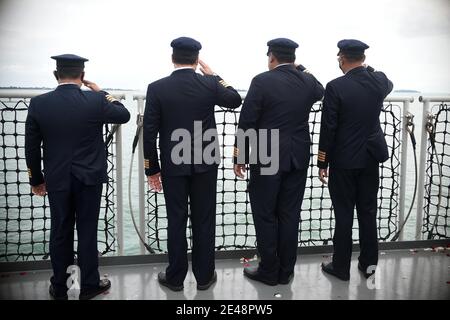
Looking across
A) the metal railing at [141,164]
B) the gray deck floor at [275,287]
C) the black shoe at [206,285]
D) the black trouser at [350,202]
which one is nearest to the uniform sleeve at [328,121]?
the black trouser at [350,202]

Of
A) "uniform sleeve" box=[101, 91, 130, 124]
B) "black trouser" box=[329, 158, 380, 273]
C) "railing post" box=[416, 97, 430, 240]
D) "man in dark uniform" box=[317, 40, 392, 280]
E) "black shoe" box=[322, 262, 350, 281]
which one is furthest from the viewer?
"railing post" box=[416, 97, 430, 240]

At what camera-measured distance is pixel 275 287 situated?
3.01m

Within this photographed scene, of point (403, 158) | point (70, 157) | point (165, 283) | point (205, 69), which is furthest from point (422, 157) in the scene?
point (70, 157)

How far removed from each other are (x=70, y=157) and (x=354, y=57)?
1.94 meters

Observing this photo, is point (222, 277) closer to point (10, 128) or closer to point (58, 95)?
point (58, 95)

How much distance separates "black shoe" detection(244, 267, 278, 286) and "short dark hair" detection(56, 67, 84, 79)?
179 centimetres

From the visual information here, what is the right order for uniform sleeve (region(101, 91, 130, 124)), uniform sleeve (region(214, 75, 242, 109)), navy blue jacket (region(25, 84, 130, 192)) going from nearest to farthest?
navy blue jacket (region(25, 84, 130, 192)) → uniform sleeve (region(101, 91, 130, 124)) → uniform sleeve (region(214, 75, 242, 109))

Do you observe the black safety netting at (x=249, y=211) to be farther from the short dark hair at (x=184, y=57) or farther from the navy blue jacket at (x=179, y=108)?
the short dark hair at (x=184, y=57)

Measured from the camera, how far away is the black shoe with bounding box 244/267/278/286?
302cm

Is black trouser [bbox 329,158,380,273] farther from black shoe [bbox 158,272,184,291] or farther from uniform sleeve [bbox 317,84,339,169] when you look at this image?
black shoe [bbox 158,272,184,291]

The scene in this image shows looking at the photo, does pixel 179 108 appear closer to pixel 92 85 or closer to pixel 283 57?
pixel 92 85

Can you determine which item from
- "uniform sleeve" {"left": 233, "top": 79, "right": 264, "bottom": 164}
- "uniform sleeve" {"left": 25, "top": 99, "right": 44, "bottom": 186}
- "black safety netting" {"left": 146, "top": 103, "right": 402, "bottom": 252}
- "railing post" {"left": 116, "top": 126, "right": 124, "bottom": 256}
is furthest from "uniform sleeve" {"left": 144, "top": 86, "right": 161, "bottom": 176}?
"black safety netting" {"left": 146, "top": 103, "right": 402, "bottom": 252}

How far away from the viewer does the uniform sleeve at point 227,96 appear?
2.76 meters
